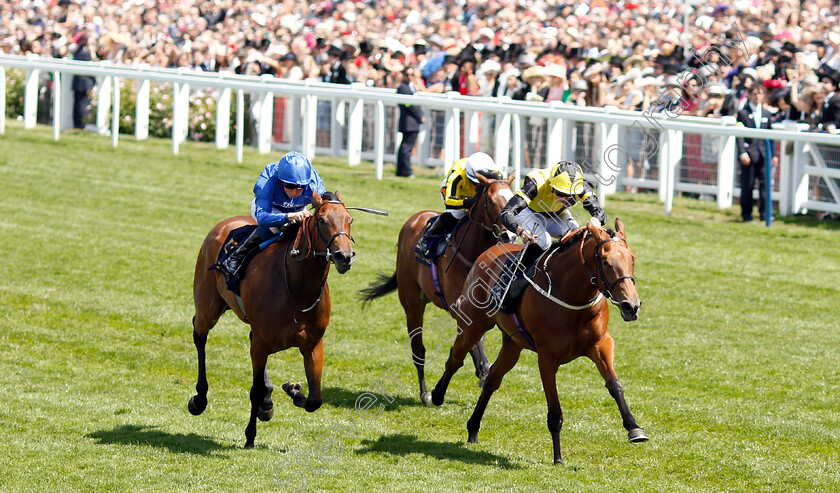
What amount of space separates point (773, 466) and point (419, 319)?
9.75 ft

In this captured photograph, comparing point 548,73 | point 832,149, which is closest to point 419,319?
point 832,149

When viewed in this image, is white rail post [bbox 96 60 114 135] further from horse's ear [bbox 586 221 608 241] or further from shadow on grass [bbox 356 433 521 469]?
horse's ear [bbox 586 221 608 241]

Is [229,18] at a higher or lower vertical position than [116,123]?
higher

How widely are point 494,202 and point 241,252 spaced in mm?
1672

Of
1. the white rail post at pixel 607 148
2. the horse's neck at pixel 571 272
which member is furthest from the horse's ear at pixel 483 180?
the white rail post at pixel 607 148

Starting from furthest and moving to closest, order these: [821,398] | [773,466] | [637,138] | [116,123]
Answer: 1. [116,123]
2. [637,138]
3. [821,398]
4. [773,466]

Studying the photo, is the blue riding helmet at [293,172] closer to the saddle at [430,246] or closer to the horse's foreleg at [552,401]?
the saddle at [430,246]

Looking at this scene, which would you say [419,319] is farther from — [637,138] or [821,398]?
[637,138]

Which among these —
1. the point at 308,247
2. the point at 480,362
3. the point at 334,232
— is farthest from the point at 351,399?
the point at 334,232

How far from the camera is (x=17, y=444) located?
705 cm

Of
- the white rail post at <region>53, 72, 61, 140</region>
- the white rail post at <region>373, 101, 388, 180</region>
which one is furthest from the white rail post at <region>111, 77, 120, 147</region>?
the white rail post at <region>373, 101, 388, 180</region>

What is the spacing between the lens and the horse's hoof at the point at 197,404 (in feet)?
24.8

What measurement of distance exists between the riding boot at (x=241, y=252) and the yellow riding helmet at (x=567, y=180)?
191 cm

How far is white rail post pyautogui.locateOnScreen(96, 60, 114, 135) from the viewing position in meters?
18.8
